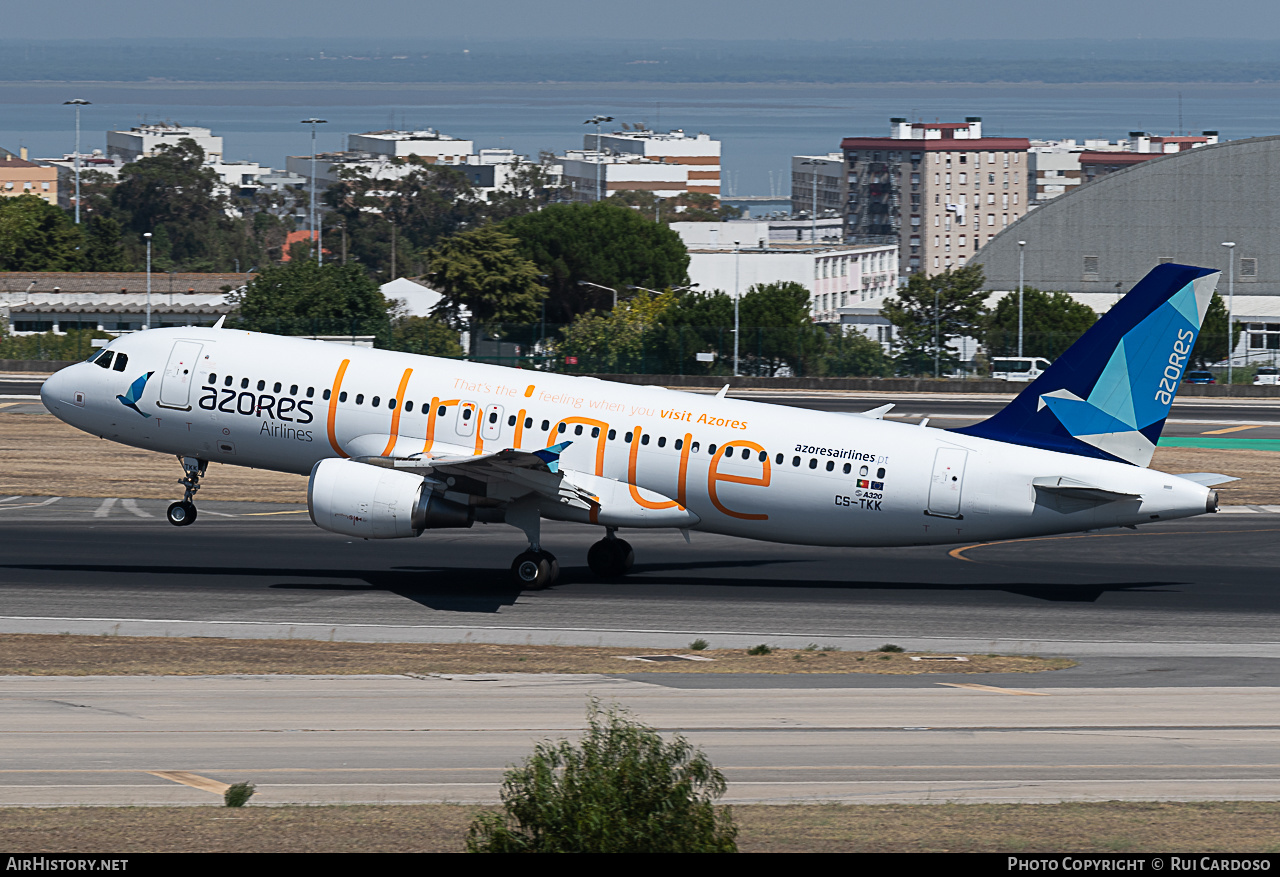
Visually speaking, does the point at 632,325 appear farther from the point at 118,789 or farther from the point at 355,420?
the point at 118,789

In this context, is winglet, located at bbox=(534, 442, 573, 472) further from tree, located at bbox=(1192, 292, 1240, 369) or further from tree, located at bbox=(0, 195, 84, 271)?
tree, located at bbox=(0, 195, 84, 271)

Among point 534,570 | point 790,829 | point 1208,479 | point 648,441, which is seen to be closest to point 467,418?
point 534,570

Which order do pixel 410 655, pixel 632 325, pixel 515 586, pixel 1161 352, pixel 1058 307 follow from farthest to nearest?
pixel 1058 307 → pixel 632 325 → pixel 515 586 → pixel 1161 352 → pixel 410 655

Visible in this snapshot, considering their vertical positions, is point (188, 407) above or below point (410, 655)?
above

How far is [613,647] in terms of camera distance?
1207 inches

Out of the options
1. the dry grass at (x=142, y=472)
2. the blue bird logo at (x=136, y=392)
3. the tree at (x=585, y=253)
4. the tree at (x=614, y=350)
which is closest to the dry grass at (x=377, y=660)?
the blue bird logo at (x=136, y=392)

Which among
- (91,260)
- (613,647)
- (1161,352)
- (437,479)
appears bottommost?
(613,647)

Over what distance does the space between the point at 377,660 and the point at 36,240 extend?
175m

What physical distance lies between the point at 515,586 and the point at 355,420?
18.2ft

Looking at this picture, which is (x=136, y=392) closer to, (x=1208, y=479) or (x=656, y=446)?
(x=656, y=446)

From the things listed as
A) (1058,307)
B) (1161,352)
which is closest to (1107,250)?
(1058,307)

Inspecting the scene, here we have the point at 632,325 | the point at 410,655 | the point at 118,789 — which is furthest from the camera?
the point at 632,325

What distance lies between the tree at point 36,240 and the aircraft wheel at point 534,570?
546 feet

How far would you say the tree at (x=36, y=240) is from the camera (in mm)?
184875
